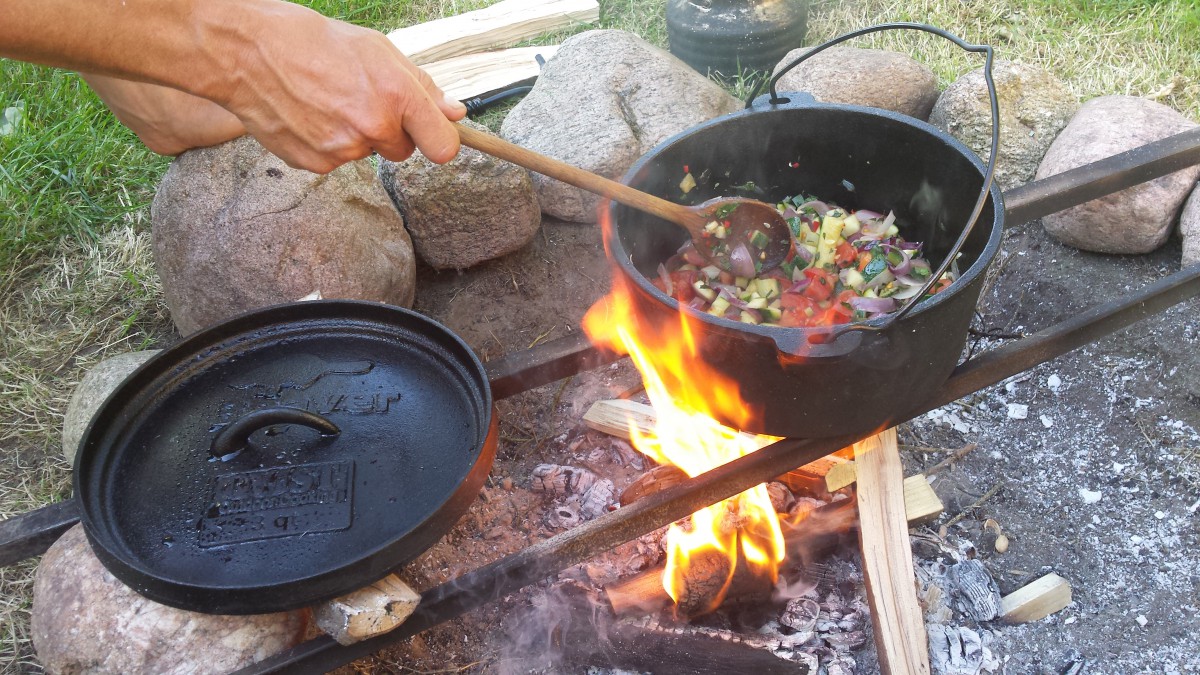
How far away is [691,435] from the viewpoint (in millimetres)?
2846

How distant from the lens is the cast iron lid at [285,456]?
1.86 meters

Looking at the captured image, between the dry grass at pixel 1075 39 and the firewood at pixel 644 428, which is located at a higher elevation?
the dry grass at pixel 1075 39

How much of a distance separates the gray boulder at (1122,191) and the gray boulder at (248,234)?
2.93 meters

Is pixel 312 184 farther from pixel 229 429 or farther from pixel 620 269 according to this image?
pixel 620 269

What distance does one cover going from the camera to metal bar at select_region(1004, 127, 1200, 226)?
2873mm

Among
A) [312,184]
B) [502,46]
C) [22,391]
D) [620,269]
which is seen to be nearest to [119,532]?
[620,269]

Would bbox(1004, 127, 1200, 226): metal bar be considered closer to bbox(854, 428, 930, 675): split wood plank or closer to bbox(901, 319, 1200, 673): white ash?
bbox(901, 319, 1200, 673): white ash

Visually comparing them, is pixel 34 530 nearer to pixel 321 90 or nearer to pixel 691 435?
pixel 321 90

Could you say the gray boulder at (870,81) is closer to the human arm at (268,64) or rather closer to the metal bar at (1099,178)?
the metal bar at (1099,178)

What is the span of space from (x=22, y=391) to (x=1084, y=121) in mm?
4628

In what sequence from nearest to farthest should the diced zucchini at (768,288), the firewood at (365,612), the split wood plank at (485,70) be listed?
the firewood at (365,612)
the diced zucchini at (768,288)
the split wood plank at (485,70)

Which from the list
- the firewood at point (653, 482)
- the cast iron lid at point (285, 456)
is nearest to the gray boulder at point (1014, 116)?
the firewood at point (653, 482)

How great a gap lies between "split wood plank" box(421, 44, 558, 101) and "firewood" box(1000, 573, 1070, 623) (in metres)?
3.84

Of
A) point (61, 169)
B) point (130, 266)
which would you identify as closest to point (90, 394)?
point (130, 266)
